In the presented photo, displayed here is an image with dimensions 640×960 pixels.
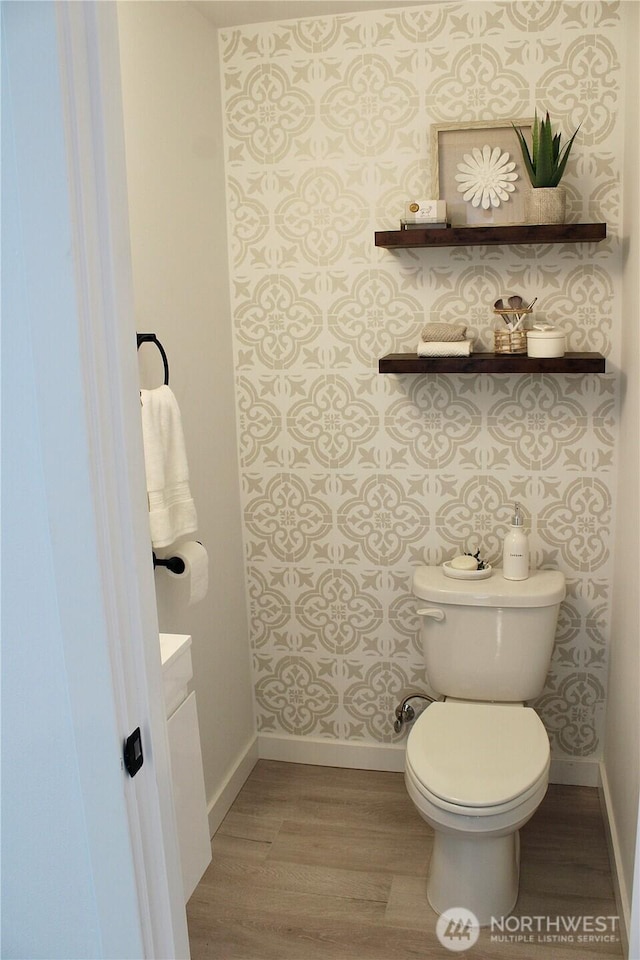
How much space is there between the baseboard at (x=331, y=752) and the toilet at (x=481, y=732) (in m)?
0.37

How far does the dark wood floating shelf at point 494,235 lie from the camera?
2.26 meters

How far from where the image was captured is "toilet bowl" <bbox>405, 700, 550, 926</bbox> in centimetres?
201

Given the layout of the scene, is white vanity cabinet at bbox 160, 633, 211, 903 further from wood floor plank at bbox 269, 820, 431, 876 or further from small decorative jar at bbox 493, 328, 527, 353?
small decorative jar at bbox 493, 328, 527, 353

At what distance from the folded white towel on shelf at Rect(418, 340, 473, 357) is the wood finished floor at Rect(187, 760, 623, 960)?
56.3 inches

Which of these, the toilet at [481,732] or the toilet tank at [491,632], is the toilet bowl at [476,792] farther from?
the toilet tank at [491,632]

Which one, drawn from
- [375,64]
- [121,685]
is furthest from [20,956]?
[375,64]

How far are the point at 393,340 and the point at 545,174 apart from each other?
642 millimetres

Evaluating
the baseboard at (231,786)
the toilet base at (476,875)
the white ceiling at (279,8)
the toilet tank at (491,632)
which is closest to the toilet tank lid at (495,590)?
the toilet tank at (491,632)

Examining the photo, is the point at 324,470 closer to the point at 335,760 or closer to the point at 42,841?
the point at 335,760

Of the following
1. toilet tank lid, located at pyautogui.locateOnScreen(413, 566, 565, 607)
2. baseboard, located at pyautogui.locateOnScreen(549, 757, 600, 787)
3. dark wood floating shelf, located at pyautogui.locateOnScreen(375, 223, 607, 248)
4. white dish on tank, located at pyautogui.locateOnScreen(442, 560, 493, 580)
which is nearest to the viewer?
dark wood floating shelf, located at pyautogui.locateOnScreen(375, 223, 607, 248)

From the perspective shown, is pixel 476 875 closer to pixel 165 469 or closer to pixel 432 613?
pixel 432 613

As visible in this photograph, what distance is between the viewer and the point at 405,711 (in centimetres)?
282

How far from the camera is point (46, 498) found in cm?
109

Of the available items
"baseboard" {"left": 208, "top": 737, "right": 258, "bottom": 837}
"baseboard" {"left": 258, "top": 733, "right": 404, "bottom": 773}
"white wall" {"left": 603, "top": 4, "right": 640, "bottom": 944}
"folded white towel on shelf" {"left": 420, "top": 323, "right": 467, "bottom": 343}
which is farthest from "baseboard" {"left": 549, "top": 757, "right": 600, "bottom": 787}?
"folded white towel on shelf" {"left": 420, "top": 323, "right": 467, "bottom": 343}
